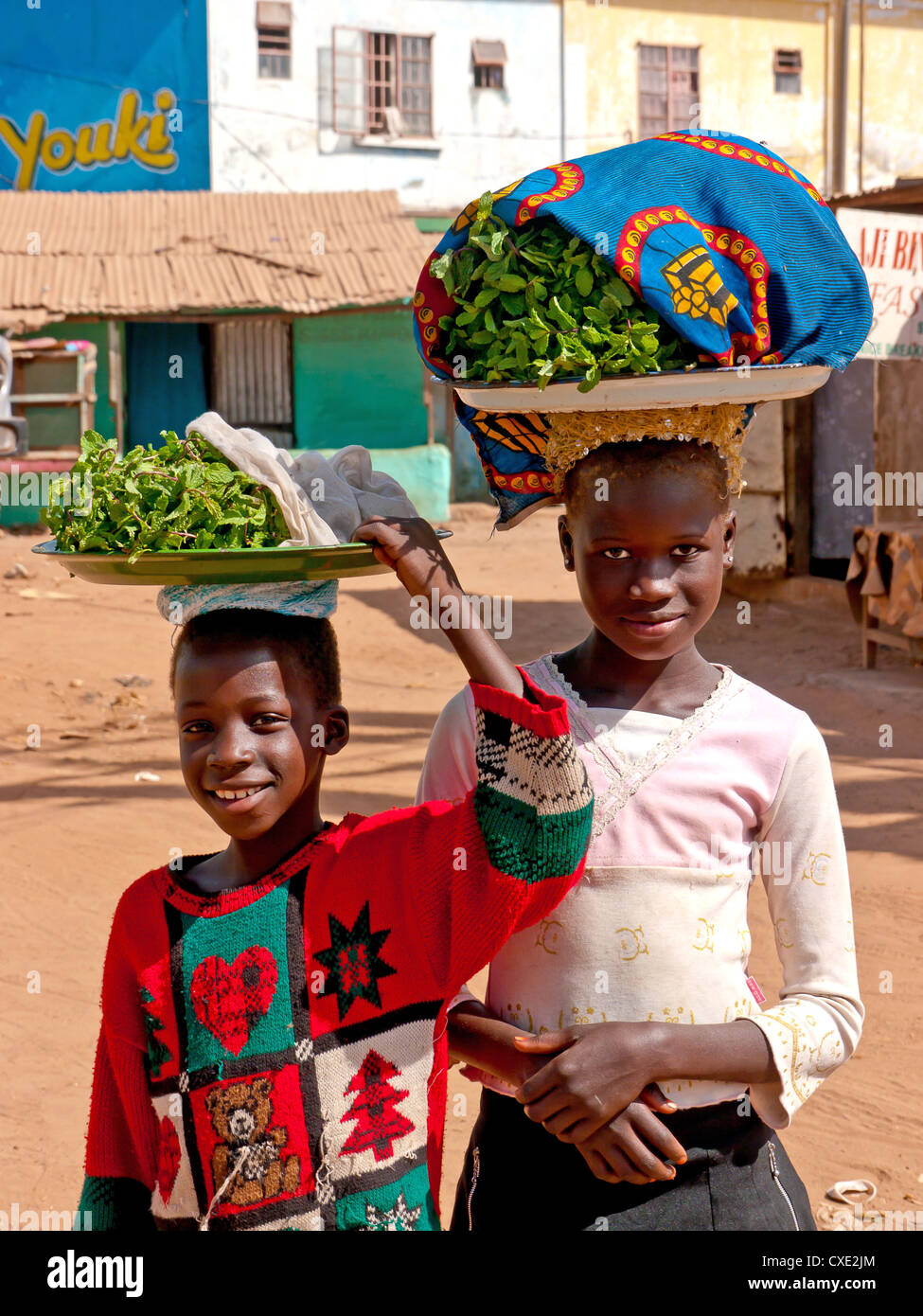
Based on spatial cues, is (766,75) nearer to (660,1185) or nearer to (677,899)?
(677,899)

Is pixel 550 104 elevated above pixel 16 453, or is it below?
above

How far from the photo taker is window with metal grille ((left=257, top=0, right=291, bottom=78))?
1842cm

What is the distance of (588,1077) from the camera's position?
1.49 m

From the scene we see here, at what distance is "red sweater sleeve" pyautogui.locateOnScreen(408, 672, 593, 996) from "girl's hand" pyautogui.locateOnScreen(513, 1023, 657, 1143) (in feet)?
0.46

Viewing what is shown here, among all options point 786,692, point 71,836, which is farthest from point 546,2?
point 71,836

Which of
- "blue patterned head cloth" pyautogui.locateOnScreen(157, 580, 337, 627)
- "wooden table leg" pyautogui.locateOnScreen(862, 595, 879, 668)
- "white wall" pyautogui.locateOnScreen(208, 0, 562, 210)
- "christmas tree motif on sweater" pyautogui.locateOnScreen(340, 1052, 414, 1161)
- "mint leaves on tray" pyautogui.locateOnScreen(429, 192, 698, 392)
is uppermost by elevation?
"white wall" pyautogui.locateOnScreen(208, 0, 562, 210)

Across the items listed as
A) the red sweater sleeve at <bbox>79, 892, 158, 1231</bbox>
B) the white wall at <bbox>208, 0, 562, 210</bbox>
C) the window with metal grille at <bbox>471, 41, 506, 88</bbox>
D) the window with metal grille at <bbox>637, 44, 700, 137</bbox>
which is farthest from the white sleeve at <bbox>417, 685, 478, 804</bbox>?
the window with metal grille at <bbox>637, 44, 700, 137</bbox>

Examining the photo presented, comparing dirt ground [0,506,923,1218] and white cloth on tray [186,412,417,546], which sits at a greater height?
white cloth on tray [186,412,417,546]

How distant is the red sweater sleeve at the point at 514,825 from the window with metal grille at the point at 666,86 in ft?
67.9

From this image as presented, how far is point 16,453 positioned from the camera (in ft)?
47.1

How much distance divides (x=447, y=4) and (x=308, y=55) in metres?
2.23

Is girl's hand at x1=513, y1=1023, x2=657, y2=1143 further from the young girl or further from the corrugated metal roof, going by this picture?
the corrugated metal roof

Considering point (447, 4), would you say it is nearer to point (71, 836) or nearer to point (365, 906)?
point (71, 836)

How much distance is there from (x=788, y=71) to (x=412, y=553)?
22.4 metres
